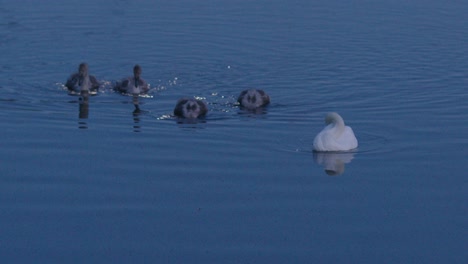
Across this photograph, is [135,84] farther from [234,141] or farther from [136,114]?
[234,141]

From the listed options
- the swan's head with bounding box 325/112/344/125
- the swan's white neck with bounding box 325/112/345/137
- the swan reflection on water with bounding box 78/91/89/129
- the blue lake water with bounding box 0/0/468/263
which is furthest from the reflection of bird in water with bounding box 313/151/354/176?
the swan reflection on water with bounding box 78/91/89/129

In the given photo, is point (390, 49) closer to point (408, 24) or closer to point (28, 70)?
point (408, 24)

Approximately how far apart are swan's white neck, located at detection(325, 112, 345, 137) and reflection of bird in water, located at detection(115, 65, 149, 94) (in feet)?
18.2

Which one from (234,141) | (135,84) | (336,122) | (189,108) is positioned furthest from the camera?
(135,84)

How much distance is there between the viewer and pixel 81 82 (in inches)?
914

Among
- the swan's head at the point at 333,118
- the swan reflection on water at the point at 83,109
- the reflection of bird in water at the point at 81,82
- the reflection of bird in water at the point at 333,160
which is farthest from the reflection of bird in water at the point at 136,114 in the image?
the reflection of bird in water at the point at 333,160

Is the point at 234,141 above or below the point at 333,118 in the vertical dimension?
below

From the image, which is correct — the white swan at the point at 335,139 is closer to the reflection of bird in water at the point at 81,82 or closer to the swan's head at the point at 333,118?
the swan's head at the point at 333,118

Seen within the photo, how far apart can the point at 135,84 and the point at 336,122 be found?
5969 mm

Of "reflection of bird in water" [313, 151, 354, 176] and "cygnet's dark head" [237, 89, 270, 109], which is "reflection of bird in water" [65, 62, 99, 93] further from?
"reflection of bird in water" [313, 151, 354, 176]

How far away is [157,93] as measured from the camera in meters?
23.6

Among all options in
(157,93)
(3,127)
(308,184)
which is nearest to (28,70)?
(157,93)

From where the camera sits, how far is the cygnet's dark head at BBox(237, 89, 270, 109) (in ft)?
71.1

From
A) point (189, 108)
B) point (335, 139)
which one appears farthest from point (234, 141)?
point (189, 108)
